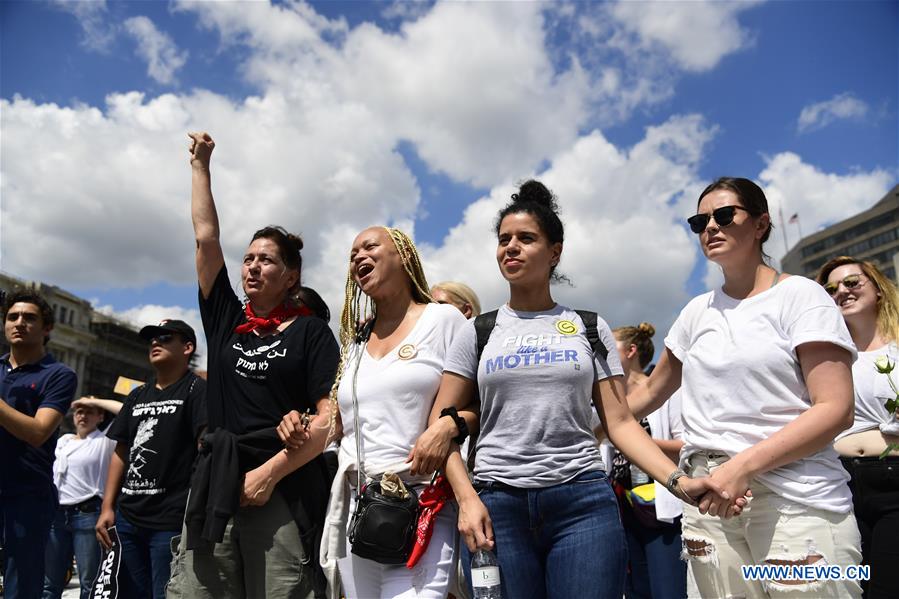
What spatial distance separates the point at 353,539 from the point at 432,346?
885mm

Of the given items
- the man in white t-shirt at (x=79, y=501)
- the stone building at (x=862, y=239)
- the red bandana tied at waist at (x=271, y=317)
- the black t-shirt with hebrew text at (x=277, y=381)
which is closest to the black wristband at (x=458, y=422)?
the black t-shirt with hebrew text at (x=277, y=381)

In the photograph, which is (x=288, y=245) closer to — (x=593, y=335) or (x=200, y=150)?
(x=200, y=150)

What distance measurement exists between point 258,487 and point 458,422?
3.49 feet

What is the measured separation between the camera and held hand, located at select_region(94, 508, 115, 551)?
15.6 feet

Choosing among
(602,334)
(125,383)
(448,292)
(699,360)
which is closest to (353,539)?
(602,334)

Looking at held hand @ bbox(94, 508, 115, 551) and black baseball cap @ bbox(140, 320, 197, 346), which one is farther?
black baseball cap @ bbox(140, 320, 197, 346)

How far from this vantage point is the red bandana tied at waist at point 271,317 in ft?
11.4

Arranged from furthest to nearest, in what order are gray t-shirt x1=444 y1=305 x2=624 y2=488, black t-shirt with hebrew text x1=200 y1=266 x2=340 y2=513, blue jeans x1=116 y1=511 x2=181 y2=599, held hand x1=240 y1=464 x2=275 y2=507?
blue jeans x1=116 y1=511 x2=181 y2=599 < black t-shirt with hebrew text x1=200 y1=266 x2=340 y2=513 < held hand x1=240 y1=464 x2=275 y2=507 < gray t-shirt x1=444 y1=305 x2=624 y2=488

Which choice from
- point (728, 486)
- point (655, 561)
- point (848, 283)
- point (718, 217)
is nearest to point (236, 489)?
point (728, 486)

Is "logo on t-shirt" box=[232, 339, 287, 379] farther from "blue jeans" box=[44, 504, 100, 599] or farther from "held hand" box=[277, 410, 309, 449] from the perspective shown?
"blue jeans" box=[44, 504, 100, 599]

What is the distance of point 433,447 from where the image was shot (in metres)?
2.60

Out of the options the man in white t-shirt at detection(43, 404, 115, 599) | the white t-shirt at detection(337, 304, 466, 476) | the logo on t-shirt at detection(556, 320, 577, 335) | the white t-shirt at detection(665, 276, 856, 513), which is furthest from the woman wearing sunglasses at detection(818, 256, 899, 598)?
the man in white t-shirt at detection(43, 404, 115, 599)

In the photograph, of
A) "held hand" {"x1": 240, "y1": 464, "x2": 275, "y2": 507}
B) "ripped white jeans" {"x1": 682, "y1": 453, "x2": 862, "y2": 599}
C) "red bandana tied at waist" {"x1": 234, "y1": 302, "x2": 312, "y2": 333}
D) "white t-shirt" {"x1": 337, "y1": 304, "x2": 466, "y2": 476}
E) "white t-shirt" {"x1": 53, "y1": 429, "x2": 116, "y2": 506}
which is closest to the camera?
"ripped white jeans" {"x1": 682, "y1": 453, "x2": 862, "y2": 599}

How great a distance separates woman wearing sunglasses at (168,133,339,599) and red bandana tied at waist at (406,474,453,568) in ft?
2.13
